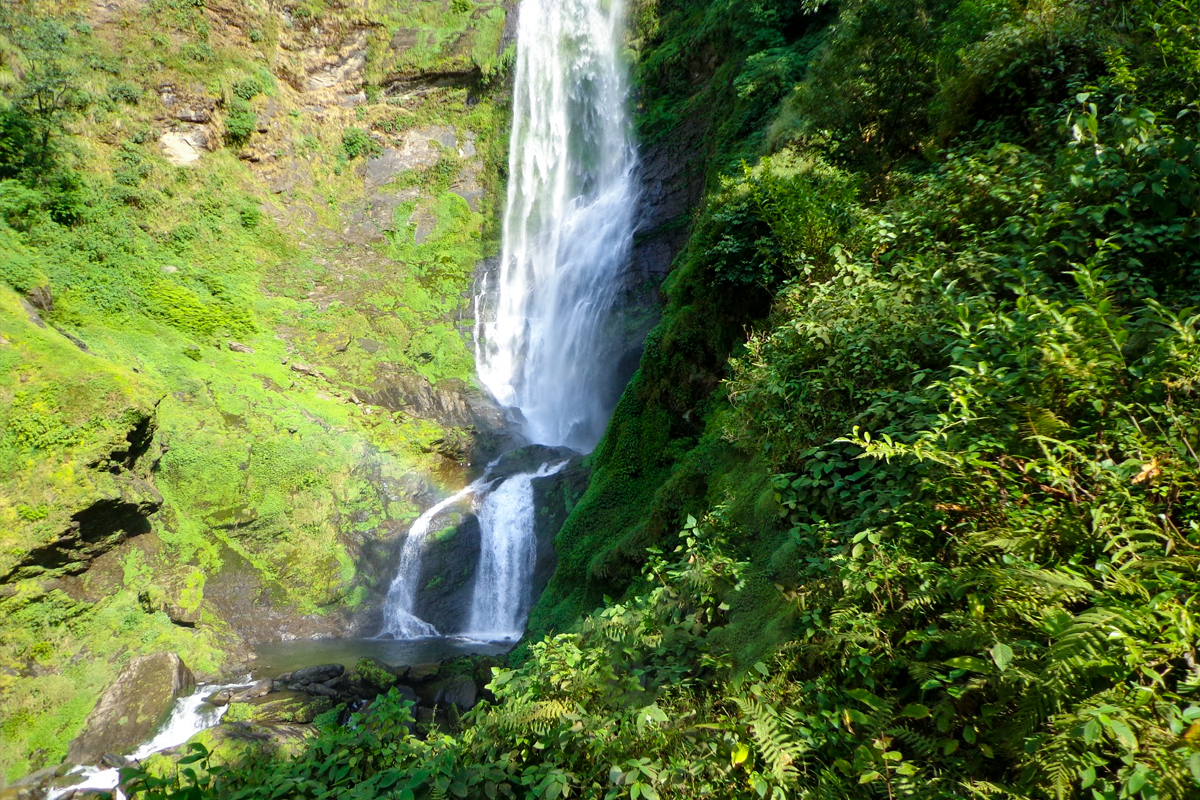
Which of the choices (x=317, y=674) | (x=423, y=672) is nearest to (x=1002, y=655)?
(x=423, y=672)

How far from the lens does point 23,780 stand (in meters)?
A: 7.85

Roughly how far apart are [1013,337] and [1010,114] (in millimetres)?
3505

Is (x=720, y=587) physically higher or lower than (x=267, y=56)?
lower

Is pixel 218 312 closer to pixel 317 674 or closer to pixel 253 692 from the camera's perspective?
pixel 253 692

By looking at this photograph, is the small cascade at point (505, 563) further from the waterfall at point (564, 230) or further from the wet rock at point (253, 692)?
the wet rock at point (253, 692)

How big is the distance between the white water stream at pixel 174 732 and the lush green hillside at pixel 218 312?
0.73 metres

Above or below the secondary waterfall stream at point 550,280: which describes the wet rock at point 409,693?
below

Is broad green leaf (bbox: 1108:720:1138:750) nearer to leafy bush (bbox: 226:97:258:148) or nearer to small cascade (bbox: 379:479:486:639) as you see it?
small cascade (bbox: 379:479:486:639)

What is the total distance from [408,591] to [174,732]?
205 inches

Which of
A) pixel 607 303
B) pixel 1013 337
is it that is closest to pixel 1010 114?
pixel 1013 337

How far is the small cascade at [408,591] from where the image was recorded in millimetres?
13398

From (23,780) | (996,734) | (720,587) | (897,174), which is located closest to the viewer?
(996,734)

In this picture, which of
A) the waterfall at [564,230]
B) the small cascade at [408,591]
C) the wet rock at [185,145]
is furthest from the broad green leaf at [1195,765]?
the wet rock at [185,145]

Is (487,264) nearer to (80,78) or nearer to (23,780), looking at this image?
(80,78)
